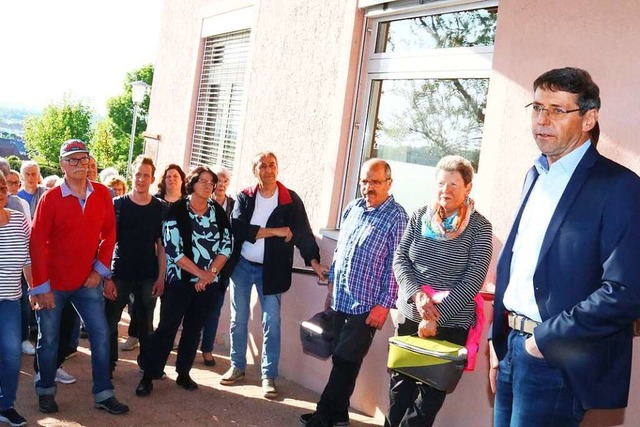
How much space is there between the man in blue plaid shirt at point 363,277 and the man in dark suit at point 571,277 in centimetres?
219

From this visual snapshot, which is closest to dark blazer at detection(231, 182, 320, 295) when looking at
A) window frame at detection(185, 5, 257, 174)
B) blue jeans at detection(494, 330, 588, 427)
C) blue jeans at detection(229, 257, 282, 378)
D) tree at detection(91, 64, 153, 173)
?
blue jeans at detection(229, 257, 282, 378)

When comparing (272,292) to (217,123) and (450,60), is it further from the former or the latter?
(217,123)

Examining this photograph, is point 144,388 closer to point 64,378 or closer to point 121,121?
point 64,378

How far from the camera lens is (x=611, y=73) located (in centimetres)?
434

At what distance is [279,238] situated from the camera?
6.39m

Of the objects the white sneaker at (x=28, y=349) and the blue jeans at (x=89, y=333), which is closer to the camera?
the blue jeans at (x=89, y=333)

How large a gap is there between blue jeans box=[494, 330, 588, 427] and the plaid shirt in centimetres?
231

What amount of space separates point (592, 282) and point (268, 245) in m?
3.91

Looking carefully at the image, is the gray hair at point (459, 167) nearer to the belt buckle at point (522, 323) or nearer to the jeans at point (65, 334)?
the belt buckle at point (522, 323)

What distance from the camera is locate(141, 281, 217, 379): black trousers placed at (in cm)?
604

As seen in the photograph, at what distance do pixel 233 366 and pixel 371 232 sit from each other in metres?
2.25

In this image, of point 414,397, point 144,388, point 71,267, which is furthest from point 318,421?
point 71,267

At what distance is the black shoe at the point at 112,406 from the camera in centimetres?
542

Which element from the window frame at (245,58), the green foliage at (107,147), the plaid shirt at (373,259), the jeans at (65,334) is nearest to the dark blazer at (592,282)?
the plaid shirt at (373,259)
